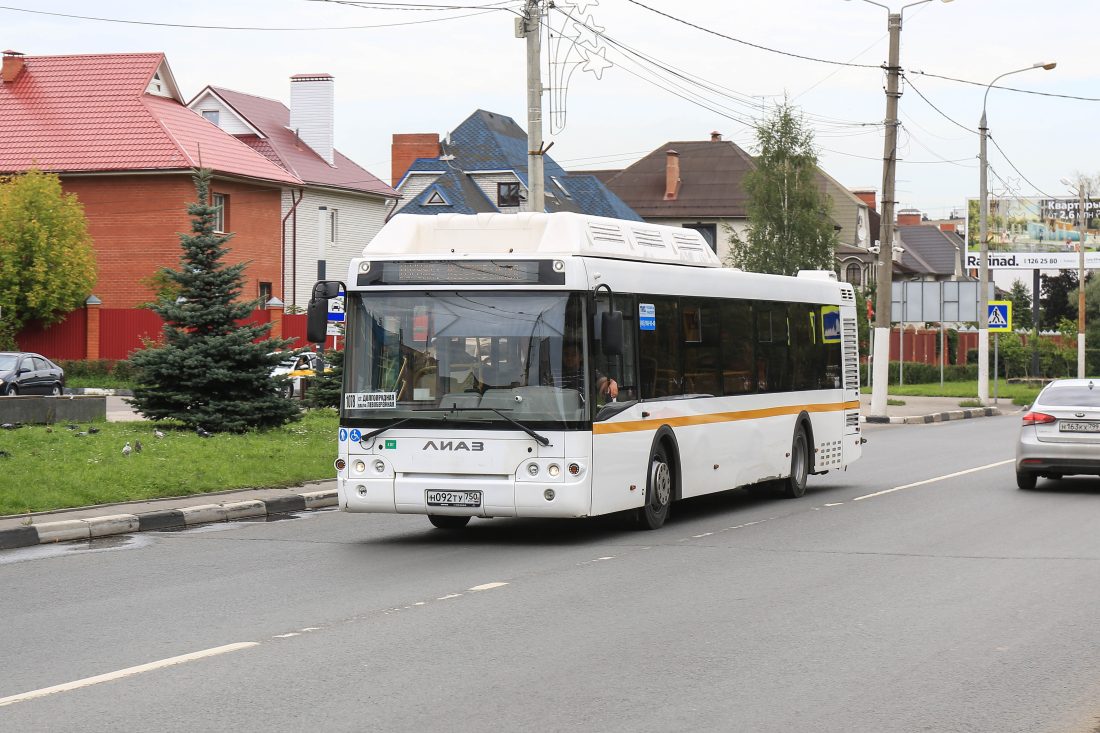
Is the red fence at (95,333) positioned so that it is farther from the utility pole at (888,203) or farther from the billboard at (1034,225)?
the billboard at (1034,225)

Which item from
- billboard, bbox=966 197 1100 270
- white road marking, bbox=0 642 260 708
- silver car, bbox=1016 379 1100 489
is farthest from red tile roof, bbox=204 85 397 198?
white road marking, bbox=0 642 260 708

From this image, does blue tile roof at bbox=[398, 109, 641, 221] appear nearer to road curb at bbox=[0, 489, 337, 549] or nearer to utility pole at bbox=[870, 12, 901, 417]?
utility pole at bbox=[870, 12, 901, 417]

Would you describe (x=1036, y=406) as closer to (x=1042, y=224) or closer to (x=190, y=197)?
(x=190, y=197)

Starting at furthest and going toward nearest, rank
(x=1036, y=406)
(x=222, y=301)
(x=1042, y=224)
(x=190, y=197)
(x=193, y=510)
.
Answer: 1. (x=1042, y=224)
2. (x=190, y=197)
3. (x=222, y=301)
4. (x=1036, y=406)
5. (x=193, y=510)

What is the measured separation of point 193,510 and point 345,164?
1842 inches

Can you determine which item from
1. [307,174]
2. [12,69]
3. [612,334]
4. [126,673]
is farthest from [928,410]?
[126,673]

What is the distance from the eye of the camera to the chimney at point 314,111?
60.0 metres

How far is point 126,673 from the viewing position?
7.80 meters

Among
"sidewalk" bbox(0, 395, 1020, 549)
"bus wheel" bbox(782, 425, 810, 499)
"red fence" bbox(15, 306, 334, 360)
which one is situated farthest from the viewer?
"red fence" bbox(15, 306, 334, 360)

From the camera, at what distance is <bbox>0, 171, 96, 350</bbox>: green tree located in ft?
143

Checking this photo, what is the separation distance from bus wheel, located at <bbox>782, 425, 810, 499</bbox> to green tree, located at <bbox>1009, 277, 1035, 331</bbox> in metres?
76.1

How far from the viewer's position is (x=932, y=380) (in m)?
66.4

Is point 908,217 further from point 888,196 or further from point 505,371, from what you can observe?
point 505,371

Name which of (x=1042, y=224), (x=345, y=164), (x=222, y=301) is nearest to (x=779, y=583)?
(x=222, y=301)
